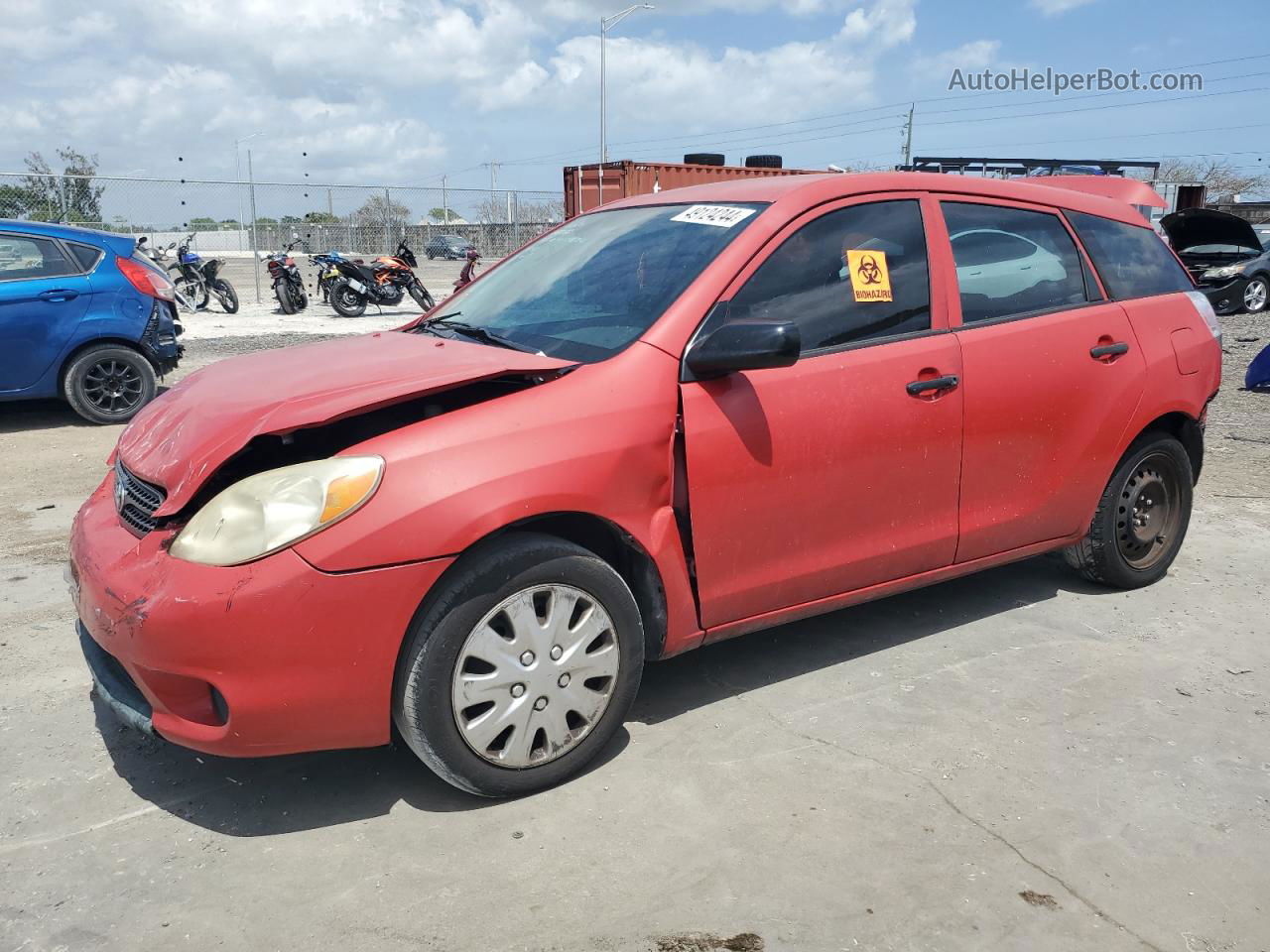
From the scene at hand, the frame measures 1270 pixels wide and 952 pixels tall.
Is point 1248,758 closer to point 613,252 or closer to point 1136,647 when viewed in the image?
point 1136,647

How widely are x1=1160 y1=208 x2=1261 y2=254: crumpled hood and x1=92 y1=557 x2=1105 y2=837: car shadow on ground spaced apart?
43.5ft

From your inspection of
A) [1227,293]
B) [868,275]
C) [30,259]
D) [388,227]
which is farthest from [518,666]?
[388,227]

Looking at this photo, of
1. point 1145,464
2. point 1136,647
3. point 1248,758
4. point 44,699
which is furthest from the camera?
point 1145,464

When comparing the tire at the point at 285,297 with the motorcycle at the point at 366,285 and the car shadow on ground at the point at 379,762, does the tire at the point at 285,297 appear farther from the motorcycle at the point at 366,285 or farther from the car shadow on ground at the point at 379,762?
the car shadow on ground at the point at 379,762

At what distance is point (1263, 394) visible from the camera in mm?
10023

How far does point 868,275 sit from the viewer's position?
11.8 ft

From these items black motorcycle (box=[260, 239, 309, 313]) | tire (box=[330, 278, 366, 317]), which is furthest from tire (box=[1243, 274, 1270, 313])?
black motorcycle (box=[260, 239, 309, 313])

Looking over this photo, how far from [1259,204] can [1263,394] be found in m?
32.5

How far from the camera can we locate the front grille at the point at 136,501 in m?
2.85

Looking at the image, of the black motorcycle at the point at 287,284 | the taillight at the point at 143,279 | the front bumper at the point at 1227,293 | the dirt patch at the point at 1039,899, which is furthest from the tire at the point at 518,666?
the black motorcycle at the point at 287,284

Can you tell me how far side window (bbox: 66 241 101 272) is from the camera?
8.09 metres

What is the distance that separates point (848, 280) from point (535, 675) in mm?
1717

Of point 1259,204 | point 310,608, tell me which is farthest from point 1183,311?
point 1259,204

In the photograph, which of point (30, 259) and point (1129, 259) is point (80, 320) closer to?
point (30, 259)
